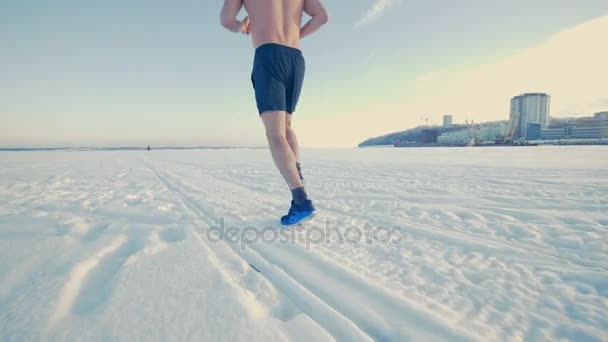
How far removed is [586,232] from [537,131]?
105m

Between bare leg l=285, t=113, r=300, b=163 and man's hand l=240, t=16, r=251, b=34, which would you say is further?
bare leg l=285, t=113, r=300, b=163

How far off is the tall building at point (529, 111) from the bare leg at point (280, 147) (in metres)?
100

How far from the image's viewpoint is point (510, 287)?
0.88 metres

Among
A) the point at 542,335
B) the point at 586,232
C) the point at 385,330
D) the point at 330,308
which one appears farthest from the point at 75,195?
the point at 586,232

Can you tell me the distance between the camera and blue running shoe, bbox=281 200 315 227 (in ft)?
5.08

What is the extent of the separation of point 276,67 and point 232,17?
45cm

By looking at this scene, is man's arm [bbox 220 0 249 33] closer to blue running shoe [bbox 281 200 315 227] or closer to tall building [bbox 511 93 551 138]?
blue running shoe [bbox 281 200 315 227]

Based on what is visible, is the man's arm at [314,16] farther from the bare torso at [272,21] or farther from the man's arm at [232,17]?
the man's arm at [232,17]

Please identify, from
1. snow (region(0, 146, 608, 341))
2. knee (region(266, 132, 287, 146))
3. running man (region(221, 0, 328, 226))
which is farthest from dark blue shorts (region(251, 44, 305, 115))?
snow (region(0, 146, 608, 341))

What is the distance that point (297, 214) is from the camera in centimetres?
158

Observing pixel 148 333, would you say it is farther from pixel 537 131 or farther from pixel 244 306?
pixel 537 131

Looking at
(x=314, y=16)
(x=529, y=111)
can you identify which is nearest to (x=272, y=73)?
(x=314, y=16)

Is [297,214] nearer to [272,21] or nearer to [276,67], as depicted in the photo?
[276,67]

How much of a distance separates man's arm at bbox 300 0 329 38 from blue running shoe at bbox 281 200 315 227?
1267 millimetres
